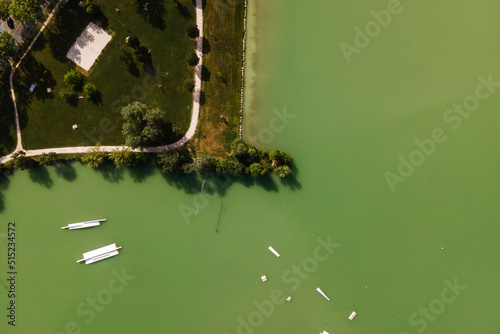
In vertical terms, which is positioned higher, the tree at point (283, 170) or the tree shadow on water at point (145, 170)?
the tree at point (283, 170)

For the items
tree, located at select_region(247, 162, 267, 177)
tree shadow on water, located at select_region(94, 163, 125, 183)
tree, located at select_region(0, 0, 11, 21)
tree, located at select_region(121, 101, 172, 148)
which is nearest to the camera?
tree, located at select_region(121, 101, 172, 148)

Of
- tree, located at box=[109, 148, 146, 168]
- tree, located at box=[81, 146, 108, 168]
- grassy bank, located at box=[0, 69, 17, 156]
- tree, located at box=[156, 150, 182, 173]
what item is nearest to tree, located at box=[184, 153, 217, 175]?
tree, located at box=[156, 150, 182, 173]

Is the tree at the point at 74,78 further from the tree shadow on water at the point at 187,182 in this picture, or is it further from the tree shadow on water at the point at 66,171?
the tree shadow on water at the point at 187,182

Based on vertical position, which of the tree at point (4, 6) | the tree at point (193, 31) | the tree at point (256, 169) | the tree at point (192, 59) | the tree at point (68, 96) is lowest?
the tree at point (68, 96)

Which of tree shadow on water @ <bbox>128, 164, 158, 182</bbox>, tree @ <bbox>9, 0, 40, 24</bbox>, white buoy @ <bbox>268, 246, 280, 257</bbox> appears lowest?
tree shadow on water @ <bbox>128, 164, 158, 182</bbox>

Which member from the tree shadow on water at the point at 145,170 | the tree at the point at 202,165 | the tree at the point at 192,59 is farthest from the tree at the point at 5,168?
the tree at the point at 192,59

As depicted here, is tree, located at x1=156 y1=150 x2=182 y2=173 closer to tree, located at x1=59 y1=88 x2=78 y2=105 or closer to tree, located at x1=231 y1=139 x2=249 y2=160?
tree, located at x1=231 y1=139 x2=249 y2=160

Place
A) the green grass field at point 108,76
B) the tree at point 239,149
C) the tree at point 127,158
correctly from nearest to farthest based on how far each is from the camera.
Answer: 1. the tree at point 239,149
2. the tree at point 127,158
3. the green grass field at point 108,76
